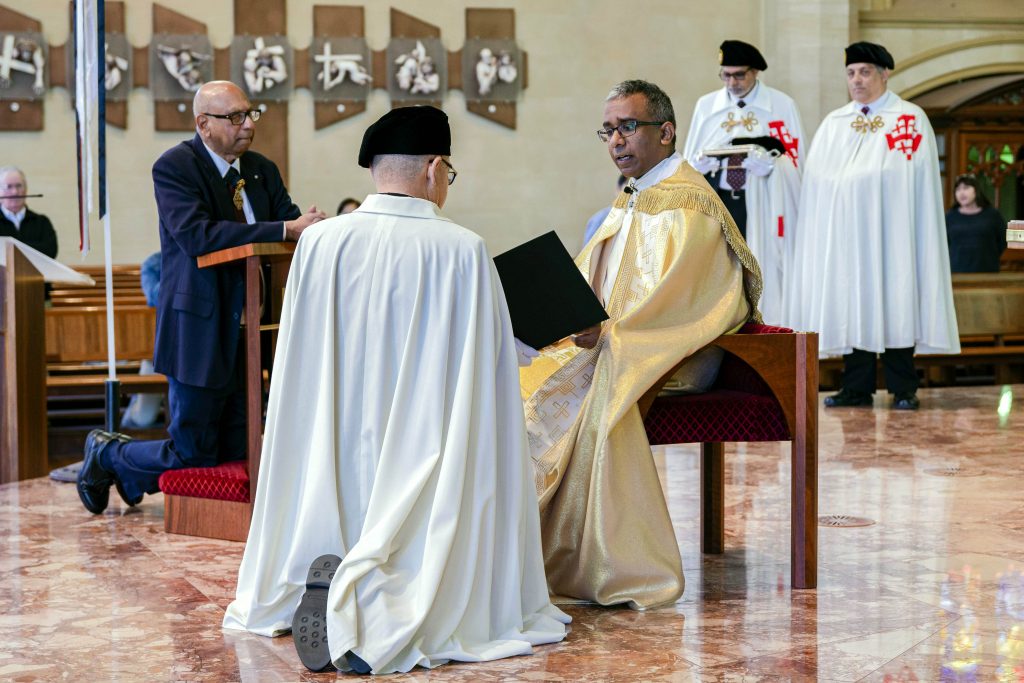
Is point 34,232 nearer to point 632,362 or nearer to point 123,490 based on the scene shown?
point 123,490

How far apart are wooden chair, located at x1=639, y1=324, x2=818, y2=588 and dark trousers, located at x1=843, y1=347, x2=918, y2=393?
15.2ft

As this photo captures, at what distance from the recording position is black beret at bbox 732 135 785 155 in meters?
8.87

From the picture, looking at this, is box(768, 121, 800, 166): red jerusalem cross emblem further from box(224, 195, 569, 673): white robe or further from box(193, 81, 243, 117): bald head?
box(224, 195, 569, 673): white robe

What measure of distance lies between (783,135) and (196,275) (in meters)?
5.23

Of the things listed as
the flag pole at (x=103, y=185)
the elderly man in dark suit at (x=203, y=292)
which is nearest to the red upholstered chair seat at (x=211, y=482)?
the elderly man in dark suit at (x=203, y=292)

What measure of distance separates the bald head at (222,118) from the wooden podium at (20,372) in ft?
6.31

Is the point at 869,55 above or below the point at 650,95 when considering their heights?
above

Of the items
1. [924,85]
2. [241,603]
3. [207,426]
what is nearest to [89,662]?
[241,603]

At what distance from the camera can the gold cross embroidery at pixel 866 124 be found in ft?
28.3

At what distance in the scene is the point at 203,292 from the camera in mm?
5230

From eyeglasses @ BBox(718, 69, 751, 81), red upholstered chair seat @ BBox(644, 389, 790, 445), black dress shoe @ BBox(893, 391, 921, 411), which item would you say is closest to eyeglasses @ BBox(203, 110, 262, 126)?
red upholstered chair seat @ BBox(644, 389, 790, 445)

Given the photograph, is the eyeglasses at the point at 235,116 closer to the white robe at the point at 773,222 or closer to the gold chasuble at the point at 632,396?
the gold chasuble at the point at 632,396

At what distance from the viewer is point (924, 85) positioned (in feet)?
42.6

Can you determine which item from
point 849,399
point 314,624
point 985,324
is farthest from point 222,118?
point 985,324
